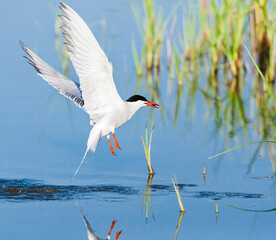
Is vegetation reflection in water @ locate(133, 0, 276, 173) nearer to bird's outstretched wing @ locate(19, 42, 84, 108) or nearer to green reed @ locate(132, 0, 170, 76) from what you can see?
green reed @ locate(132, 0, 170, 76)

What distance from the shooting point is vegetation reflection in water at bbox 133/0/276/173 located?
28.4ft

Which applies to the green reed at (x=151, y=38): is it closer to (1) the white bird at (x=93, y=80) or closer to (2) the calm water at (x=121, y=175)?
(2) the calm water at (x=121, y=175)

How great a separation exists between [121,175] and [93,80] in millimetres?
1027

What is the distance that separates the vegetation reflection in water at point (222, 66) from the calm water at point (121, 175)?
0.16 meters

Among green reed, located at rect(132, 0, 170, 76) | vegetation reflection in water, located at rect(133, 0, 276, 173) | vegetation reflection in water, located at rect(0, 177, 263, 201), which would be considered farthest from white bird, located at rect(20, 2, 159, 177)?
green reed, located at rect(132, 0, 170, 76)

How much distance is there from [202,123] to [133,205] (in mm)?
2803

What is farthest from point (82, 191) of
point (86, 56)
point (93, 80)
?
point (86, 56)

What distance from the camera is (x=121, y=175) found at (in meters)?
6.24

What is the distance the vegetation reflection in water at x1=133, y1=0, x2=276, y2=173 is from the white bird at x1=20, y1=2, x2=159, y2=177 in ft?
7.06

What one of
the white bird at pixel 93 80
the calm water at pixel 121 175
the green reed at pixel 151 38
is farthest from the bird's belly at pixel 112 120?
the green reed at pixel 151 38

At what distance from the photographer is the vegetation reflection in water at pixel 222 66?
341 inches

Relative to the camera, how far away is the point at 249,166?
6.48m

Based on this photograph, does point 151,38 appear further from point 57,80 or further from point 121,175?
point 121,175

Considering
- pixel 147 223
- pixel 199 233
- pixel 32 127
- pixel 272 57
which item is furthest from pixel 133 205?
pixel 272 57
